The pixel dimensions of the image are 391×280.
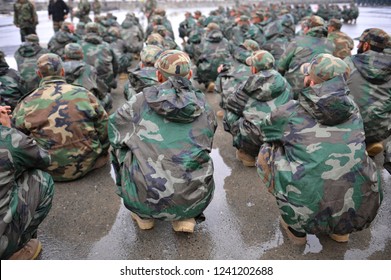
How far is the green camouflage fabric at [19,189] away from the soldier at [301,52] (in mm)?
4150

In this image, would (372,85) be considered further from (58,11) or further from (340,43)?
(58,11)

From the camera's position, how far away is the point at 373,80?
4137 mm


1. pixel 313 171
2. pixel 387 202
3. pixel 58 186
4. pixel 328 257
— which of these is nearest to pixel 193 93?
pixel 313 171

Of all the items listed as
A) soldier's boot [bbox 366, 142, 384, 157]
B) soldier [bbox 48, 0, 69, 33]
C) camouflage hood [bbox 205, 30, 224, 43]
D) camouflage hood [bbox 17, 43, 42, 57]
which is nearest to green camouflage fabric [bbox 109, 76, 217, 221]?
soldier's boot [bbox 366, 142, 384, 157]

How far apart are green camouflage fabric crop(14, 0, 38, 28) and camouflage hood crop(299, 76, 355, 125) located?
10185mm

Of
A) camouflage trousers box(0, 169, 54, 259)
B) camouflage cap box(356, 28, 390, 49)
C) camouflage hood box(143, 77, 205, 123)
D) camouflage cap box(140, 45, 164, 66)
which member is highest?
camouflage cap box(356, 28, 390, 49)

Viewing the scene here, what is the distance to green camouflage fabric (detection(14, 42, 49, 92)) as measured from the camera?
5.70m

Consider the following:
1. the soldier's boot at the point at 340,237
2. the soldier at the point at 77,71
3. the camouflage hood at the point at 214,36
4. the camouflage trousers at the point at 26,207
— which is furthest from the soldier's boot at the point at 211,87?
the camouflage trousers at the point at 26,207

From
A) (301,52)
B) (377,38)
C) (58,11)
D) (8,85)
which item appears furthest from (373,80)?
(58,11)

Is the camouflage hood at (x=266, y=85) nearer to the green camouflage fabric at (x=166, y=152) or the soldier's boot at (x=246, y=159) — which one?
the soldier's boot at (x=246, y=159)

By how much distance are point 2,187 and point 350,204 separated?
7.98 feet

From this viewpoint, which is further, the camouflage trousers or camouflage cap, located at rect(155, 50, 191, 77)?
camouflage cap, located at rect(155, 50, 191, 77)

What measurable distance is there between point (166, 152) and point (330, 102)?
1261mm

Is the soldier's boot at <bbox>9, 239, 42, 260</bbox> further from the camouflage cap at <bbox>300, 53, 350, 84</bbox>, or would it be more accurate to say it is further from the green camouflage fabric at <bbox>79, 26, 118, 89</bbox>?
the green camouflage fabric at <bbox>79, 26, 118, 89</bbox>
